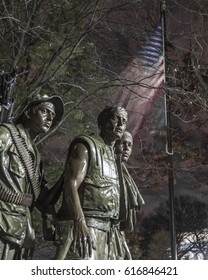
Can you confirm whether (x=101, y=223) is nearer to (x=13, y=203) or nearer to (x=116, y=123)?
(x=13, y=203)

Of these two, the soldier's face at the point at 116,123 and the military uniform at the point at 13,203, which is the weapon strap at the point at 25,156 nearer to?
the military uniform at the point at 13,203

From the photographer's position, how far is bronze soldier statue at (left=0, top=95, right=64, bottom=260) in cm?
336

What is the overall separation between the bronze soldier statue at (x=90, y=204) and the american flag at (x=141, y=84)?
218 inches

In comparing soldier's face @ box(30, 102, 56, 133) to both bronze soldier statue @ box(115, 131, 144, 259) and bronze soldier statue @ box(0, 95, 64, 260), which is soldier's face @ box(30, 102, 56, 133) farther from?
bronze soldier statue @ box(115, 131, 144, 259)

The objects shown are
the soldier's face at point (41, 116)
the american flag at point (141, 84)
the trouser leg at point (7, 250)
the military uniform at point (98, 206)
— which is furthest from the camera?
the american flag at point (141, 84)

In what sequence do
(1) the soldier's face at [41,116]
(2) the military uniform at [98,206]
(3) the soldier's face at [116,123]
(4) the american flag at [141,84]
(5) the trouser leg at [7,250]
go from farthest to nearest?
1. (4) the american flag at [141,84]
2. (3) the soldier's face at [116,123]
3. (1) the soldier's face at [41,116]
4. (2) the military uniform at [98,206]
5. (5) the trouser leg at [7,250]

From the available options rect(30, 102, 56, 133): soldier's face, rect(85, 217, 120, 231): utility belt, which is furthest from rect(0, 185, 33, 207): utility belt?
A: rect(30, 102, 56, 133): soldier's face

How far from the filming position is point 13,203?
340 centimetres

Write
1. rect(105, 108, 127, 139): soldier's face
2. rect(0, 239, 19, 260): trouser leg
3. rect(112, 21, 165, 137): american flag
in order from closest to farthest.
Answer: rect(0, 239, 19, 260): trouser leg, rect(105, 108, 127, 139): soldier's face, rect(112, 21, 165, 137): american flag

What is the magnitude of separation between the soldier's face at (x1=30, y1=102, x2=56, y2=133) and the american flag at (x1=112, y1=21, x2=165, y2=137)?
5.49 meters

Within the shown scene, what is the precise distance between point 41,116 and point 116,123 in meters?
0.65

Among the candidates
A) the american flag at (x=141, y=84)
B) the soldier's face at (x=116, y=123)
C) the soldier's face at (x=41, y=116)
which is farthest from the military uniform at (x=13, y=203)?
the american flag at (x=141, y=84)

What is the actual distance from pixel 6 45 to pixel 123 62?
2.71 meters

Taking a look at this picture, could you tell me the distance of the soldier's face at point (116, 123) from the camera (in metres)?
3.97
